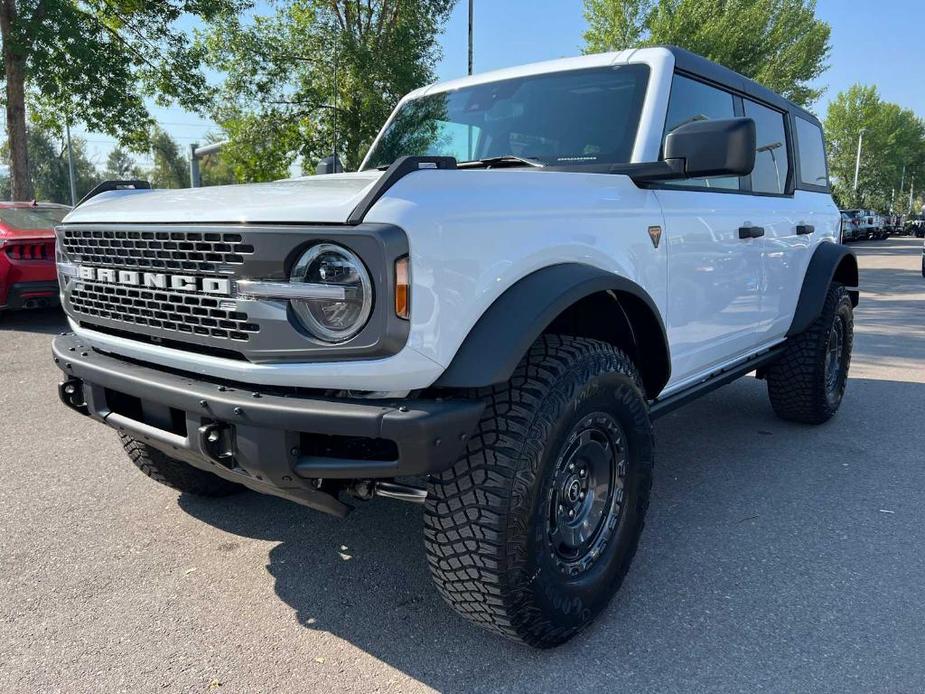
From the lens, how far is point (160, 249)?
6.97 feet

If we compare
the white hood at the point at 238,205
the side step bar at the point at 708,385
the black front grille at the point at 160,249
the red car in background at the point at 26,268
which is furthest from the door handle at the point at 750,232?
the red car in background at the point at 26,268

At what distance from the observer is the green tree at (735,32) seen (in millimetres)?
23359

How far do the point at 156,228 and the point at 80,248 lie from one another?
0.62 meters

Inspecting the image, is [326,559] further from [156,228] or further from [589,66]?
[589,66]

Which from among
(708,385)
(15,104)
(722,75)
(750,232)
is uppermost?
(15,104)

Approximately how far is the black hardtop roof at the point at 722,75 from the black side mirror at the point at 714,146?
2.51 feet

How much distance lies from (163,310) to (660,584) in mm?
1966

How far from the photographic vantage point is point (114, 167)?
6444 cm

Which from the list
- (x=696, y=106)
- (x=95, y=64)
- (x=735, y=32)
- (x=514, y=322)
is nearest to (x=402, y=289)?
(x=514, y=322)

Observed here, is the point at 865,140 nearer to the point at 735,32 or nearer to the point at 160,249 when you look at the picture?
the point at 735,32

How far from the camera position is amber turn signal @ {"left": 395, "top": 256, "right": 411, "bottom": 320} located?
5.73ft

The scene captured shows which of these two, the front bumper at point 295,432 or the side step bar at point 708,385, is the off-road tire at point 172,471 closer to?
the front bumper at point 295,432

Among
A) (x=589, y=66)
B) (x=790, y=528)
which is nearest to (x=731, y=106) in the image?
(x=589, y=66)

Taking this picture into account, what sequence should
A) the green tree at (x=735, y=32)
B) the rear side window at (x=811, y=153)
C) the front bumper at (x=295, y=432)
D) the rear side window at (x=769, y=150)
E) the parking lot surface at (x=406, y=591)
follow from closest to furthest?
the front bumper at (x=295, y=432), the parking lot surface at (x=406, y=591), the rear side window at (x=769, y=150), the rear side window at (x=811, y=153), the green tree at (x=735, y=32)
